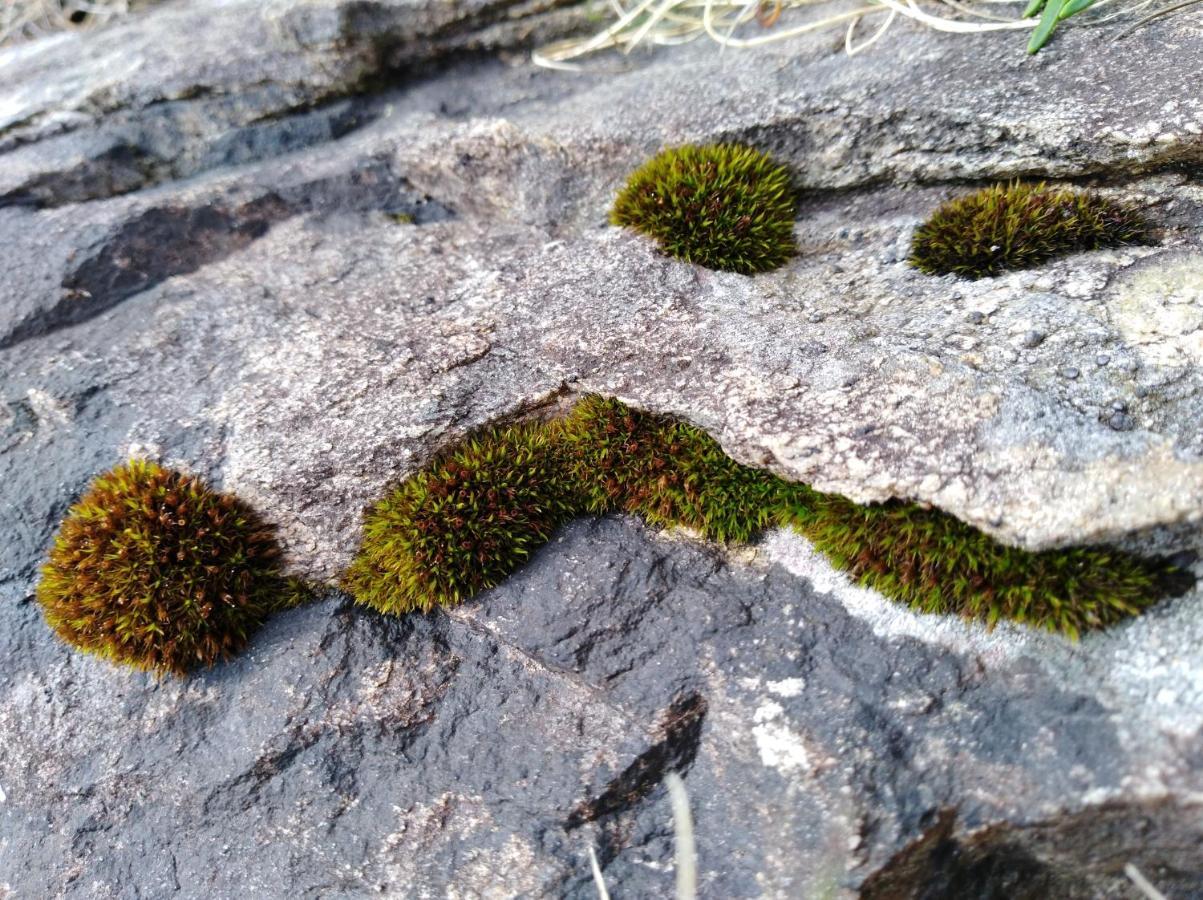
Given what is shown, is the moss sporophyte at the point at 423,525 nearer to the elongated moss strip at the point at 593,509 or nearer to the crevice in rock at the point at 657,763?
the elongated moss strip at the point at 593,509

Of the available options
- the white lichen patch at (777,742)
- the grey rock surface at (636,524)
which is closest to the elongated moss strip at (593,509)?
the grey rock surface at (636,524)

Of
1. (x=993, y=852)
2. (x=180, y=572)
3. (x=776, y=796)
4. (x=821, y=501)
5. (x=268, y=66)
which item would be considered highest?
(x=268, y=66)

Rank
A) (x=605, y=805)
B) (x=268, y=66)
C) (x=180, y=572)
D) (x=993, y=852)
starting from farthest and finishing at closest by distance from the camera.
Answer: (x=268, y=66)
(x=180, y=572)
(x=605, y=805)
(x=993, y=852)

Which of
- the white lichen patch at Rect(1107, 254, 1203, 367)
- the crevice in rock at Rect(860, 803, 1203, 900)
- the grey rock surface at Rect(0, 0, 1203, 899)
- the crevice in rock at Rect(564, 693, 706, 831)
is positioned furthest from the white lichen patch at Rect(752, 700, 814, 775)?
the white lichen patch at Rect(1107, 254, 1203, 367)

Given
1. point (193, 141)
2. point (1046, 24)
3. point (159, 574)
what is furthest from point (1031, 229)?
point (193, 141)

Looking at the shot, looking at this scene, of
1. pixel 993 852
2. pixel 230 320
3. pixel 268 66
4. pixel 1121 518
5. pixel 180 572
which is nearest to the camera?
pixel 1121 518

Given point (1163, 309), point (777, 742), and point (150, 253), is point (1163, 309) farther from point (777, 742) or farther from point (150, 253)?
point (150, 253)

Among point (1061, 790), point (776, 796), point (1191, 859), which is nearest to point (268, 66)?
point (776, 796)

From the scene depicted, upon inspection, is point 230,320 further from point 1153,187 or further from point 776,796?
point 1153,187
